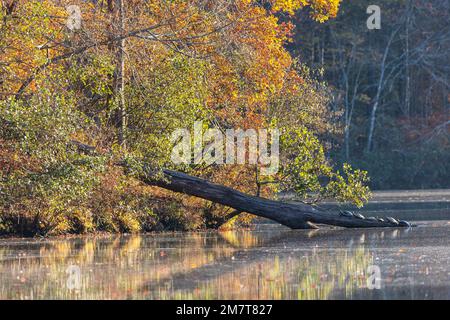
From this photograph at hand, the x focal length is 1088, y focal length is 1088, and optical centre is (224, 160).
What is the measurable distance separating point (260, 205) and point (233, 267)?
32.4 ft

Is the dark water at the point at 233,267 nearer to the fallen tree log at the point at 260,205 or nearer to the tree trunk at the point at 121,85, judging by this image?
the fallen tree log at the point at 260,205

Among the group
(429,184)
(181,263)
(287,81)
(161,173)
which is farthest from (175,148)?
(429,184)

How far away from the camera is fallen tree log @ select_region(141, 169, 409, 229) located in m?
24.4

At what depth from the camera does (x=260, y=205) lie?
24828mm

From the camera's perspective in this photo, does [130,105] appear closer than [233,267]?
No

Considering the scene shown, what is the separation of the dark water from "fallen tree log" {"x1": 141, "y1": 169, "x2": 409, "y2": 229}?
209 centimetres

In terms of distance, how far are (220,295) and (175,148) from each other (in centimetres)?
1345

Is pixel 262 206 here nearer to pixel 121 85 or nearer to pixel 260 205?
pixel 260 205

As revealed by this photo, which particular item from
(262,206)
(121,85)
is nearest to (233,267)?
(262,206)

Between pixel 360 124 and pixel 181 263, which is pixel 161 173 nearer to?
pixel 181 263

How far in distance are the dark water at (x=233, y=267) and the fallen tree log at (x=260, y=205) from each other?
209 cm

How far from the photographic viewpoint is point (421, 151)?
5881 centimetres

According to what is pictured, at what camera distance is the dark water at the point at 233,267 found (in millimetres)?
12078
